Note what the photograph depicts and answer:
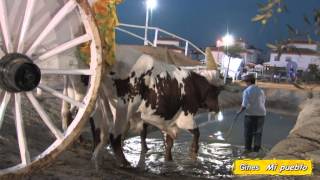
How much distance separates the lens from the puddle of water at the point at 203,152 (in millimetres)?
Answer: 8961

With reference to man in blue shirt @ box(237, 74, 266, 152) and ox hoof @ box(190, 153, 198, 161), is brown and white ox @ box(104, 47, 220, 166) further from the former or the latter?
man in blue shirt @ box(237, 74, 266, 152)

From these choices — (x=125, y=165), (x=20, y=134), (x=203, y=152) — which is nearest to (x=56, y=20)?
(x=20, y=134)

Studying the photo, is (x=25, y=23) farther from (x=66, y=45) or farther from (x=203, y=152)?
(x=203, y=152)

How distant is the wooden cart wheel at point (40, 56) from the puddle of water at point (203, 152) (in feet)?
12.6

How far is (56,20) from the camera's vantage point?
485 centimetres

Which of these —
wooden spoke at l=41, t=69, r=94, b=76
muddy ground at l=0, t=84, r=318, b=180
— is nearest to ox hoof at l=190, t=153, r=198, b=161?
muddy ground at l=0, t=84, r=318, b=180

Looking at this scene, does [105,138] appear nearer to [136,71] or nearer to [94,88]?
[136,71]

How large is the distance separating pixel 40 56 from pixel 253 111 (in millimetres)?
7119

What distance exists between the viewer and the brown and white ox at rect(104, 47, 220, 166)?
819 centimetres

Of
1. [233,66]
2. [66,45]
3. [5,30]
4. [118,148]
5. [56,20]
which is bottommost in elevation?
[118,148]

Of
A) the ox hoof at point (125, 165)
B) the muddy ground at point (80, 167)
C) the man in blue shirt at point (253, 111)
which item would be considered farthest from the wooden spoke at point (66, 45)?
the man in blue shirt at point (253, 111)

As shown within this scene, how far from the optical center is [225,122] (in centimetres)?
1692

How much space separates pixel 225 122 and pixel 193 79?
7499 millimetres

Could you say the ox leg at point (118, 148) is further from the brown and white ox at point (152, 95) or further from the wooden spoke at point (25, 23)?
the wooden spoke at point (25, 23)
